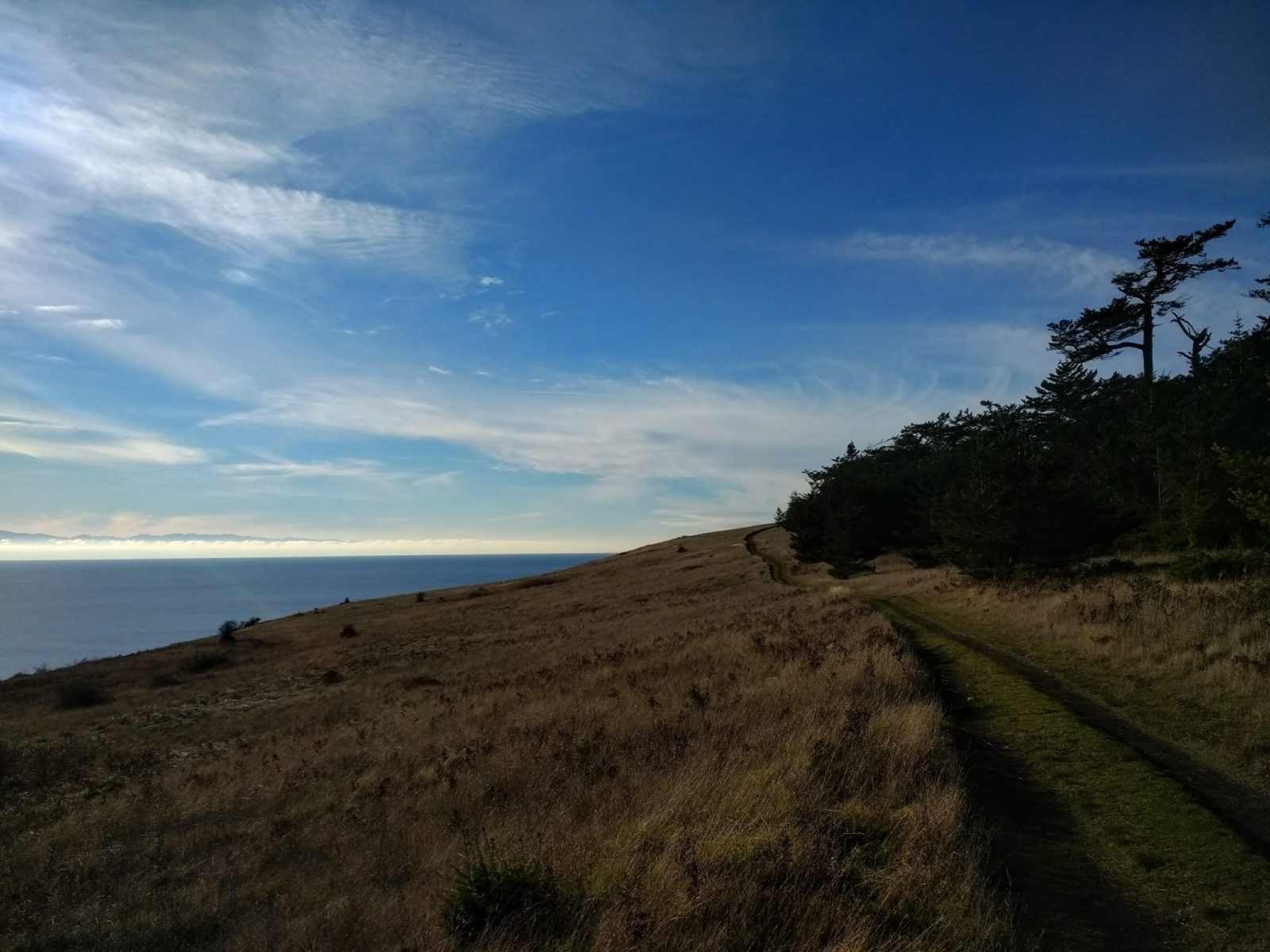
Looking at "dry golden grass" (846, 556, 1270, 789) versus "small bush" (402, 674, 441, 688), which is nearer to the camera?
"dry golden grass" (846, 556, 1270, 789)

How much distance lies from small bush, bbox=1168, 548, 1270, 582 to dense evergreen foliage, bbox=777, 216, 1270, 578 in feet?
3.30

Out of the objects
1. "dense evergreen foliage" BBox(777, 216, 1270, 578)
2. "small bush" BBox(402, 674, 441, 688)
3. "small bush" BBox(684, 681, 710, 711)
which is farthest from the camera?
"small bush" BBox(402, 674, 441, 688)

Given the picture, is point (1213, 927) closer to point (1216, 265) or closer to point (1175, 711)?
point (1175, 711)

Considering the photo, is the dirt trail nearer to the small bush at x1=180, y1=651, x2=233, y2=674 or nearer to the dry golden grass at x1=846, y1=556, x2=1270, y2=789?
the dry golden grass at x1=846, y1=556, x2=1270, y2=789

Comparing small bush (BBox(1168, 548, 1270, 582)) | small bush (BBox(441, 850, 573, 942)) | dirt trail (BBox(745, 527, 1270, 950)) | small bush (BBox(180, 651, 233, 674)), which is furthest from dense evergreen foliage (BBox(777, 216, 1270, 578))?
small bush (BBox(180, 651, 233, 674))

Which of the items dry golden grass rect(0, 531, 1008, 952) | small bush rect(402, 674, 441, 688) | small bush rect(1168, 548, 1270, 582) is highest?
small bush rect(1168, 548, 1270, 582)

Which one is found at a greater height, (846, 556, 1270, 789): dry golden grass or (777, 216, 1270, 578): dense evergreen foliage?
(777, 216, 1270, 578): dense evergreen foliage

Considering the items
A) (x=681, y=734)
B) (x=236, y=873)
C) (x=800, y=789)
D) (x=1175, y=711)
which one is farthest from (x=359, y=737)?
(x=1175, y=711)

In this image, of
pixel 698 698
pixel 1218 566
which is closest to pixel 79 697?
pixel 698 698

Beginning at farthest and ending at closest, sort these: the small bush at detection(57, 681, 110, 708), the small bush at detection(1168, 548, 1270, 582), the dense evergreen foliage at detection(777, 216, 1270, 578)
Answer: the small bush at detection(57, 681, 110, 708) < the dense evergreen foliage at detection(777, 216, 1270, 578) < the small bush at detection(1168, 548, 1270, 582)

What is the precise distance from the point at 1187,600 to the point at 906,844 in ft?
43.6

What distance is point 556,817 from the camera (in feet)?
25.4

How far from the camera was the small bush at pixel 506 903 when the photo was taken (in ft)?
17.4

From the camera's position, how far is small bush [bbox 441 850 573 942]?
17.4 feet
